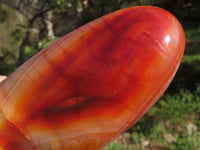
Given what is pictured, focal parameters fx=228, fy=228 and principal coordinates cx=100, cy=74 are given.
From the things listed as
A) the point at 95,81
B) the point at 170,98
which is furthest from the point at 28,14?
the point at 95,81

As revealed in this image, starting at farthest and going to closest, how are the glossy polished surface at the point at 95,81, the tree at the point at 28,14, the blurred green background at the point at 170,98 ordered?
the tree at the point at 28,14 → the blurred green background at the point at 170,98 → the glossy polished surface at the point at 95,81

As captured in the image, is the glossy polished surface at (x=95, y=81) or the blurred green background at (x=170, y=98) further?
the blurred green background at (x=170, y=98)

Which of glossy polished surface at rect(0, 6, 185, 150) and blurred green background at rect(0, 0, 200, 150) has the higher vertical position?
glossy polished surface at rect(0, 6, 185, 150)

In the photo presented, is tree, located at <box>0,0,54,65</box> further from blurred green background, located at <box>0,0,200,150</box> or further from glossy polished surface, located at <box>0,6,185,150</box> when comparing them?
glossy polished surface, located at <box>0,6,185,150</box>

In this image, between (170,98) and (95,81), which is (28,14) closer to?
(170,98)

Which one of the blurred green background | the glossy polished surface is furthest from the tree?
the glossy polished surface

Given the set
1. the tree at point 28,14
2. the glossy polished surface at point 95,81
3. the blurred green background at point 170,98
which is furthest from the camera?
the tree at point 28,14

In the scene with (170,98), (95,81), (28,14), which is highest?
(95,81)

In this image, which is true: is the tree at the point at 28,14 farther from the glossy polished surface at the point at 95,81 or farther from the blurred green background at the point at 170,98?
the glossy polished surface at the point at 95,81

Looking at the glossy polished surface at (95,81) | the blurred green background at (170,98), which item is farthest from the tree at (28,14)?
the glossy polished surface at (95,81)
